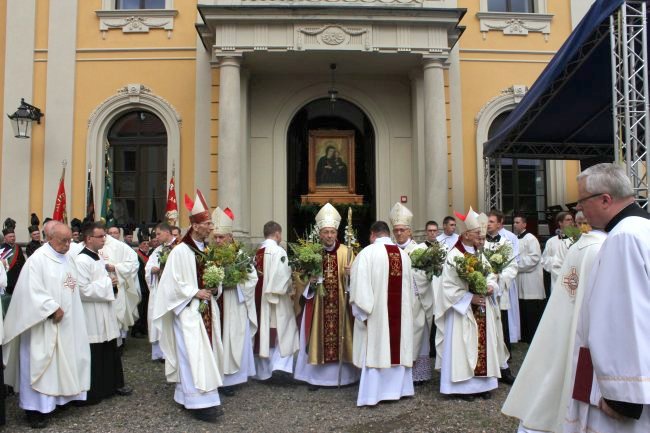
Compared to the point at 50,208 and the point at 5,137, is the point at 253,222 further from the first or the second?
the point at 5,137

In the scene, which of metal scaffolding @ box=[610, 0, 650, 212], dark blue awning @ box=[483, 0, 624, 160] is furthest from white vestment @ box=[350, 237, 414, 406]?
dark blue awning @ box=[483, 0, 624, 160]

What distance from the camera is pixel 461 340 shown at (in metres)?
6.06

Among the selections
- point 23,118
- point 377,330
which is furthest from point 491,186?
point 23,118

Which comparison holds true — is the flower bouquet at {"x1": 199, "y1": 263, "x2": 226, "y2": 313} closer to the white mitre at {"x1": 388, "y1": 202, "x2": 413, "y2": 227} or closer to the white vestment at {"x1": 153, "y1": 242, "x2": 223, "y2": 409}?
the white vestment at {"x1": 153, "y1": 242, "x2": 223, "y2": 409}

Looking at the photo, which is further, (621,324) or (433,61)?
(433,61)

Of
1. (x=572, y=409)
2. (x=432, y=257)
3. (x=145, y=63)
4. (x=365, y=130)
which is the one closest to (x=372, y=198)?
(x=365, y=130)

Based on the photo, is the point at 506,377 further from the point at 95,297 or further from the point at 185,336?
the point at 95,297

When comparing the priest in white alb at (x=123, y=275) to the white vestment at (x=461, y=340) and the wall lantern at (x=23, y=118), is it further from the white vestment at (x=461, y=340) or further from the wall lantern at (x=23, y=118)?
the wall lantern at (x=23, y=118)

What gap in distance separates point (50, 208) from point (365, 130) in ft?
24.9

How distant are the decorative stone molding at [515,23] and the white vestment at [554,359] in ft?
37.0

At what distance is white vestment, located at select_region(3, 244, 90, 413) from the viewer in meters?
5.30

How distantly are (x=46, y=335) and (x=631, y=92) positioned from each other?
758 cm

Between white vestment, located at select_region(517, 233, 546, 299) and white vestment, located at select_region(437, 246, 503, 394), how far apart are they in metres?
2.89

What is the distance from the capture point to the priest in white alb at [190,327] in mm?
5387
